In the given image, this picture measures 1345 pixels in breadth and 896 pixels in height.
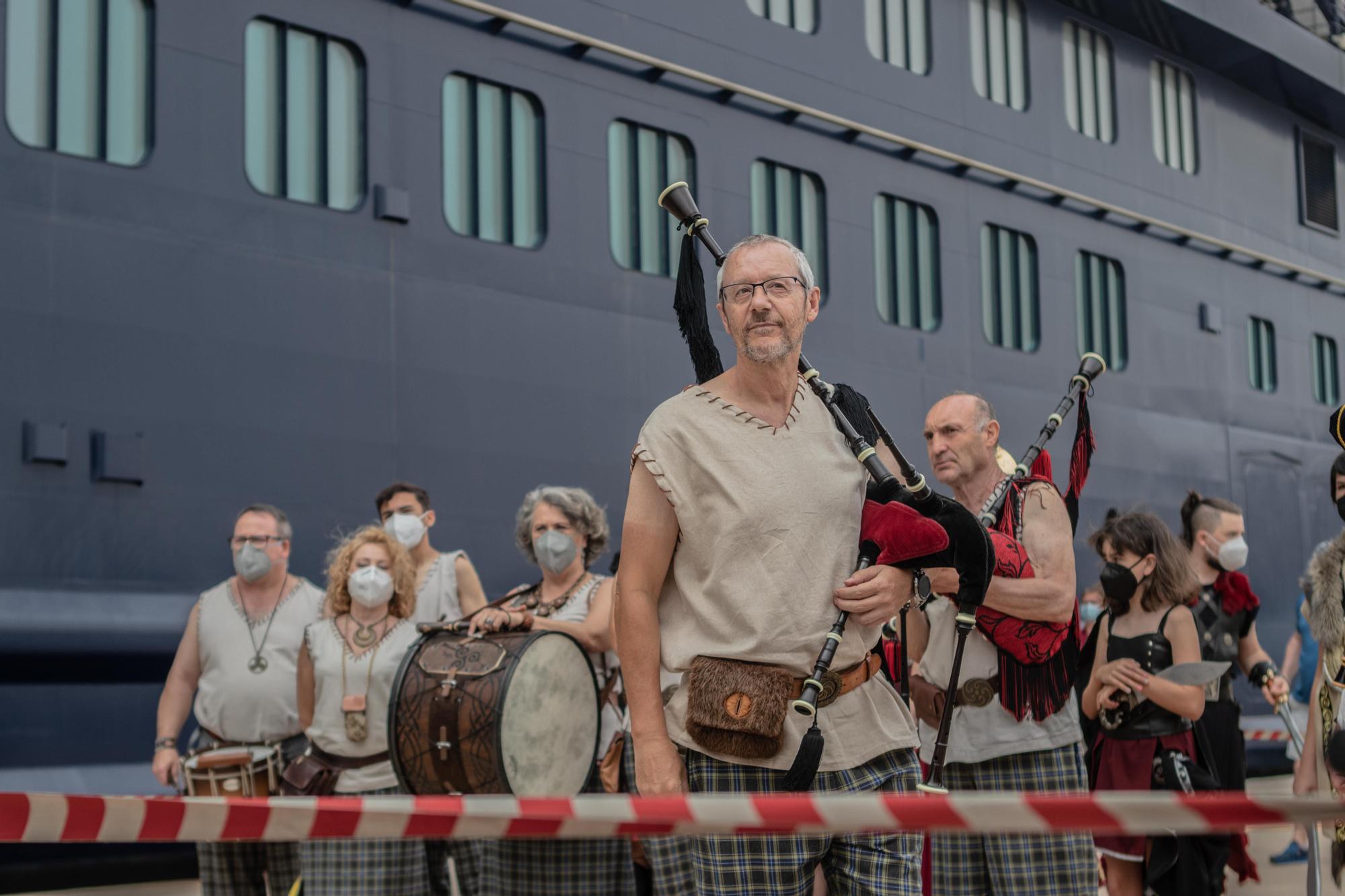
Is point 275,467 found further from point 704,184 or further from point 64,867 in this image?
point 704,184

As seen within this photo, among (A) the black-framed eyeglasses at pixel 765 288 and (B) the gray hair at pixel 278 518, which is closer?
(A) the black-framed eyeglasses at pixel 765 288

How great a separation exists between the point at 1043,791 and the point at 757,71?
27.2 ft

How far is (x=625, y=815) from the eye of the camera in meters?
2.22

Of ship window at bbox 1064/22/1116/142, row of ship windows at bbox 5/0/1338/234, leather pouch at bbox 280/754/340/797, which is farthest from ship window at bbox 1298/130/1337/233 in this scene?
leather pouch at bbox 280/754/340/797

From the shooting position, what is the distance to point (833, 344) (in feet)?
39.3

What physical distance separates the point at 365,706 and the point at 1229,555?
407 centimetres

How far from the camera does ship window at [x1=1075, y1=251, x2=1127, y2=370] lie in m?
14.8

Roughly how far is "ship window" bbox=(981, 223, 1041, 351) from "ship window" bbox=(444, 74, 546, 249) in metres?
5.11

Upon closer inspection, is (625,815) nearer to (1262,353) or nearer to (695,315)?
(695,315)

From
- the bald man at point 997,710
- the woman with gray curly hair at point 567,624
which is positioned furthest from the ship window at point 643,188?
the bald man at point 997,710

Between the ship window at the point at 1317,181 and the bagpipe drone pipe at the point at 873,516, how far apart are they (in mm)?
17066

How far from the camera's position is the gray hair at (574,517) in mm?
5938

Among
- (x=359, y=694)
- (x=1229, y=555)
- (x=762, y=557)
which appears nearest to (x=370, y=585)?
(x=359, y=694)

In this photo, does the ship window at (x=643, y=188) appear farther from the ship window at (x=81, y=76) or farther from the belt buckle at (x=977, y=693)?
the belt buckle at (x=977, y=693)
